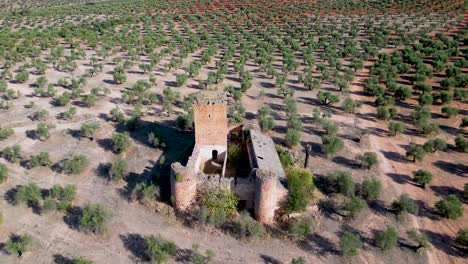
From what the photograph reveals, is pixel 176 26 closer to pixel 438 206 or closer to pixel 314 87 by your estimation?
pixel 314 87

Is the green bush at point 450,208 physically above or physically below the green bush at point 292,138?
below

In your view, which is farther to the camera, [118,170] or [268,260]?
[118,170]

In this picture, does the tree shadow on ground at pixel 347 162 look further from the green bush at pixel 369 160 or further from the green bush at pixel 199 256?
the green bush at pixel 199 256

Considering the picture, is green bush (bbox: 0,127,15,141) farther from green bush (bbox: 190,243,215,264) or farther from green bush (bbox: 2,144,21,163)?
green bush (bbox: 190,243,215,264)

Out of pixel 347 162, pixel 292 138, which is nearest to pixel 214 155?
Answer: pixel 292 138

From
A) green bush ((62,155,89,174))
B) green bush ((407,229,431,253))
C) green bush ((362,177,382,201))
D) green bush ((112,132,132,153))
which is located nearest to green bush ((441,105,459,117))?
green bush ((362,177,382,201))

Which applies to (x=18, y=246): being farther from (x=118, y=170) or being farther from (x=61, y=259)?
(x=118, y=170)

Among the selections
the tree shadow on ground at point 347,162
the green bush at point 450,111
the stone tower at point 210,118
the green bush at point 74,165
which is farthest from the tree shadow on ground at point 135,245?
the green bush at point 450,111
